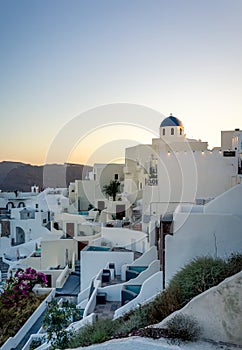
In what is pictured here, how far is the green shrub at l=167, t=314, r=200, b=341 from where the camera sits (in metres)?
4.26

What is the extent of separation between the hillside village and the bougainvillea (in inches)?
14.1

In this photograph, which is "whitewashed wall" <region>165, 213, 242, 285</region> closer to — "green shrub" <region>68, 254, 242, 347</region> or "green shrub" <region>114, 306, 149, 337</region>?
"green shrub" <region>68, 254, 242, 347</region>

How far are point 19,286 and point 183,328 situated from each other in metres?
7.43

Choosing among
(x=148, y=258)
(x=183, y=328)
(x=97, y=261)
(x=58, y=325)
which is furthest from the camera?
(x=97, y=261)

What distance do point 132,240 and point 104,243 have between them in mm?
1758

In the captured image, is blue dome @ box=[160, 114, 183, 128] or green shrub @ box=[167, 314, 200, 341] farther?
blue dome @ box=[160, 114, 183, 128]

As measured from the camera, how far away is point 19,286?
1041 centimetres

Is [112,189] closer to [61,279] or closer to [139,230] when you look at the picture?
[139,230]

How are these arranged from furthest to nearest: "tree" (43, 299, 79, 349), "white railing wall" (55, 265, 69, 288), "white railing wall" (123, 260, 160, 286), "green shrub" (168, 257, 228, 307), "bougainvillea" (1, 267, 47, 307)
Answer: "white railing wall" (55, 265, 69, 288), "white railing wall" (123, 260, 160, 286), "bougainvillea" (1, 267, 47, 307), "tree" (43, 299, 79, 349), "green shrub" (168, 257, 228, 307)

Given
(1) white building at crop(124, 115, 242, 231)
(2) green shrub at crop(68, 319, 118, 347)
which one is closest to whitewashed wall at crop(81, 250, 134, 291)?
(1) white building at crop(124, 115, 242, 231)

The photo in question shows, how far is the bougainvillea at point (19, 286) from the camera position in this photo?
999 cm

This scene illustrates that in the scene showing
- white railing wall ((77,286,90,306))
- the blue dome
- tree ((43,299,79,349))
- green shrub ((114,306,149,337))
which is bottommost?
white railing wall ((77,286,90,306))

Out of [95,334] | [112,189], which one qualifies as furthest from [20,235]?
[95,334]

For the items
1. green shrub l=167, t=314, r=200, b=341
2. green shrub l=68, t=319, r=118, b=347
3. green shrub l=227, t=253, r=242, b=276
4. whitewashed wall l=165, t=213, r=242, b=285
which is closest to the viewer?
green shrub l=167, t=314, r=200, b=341
